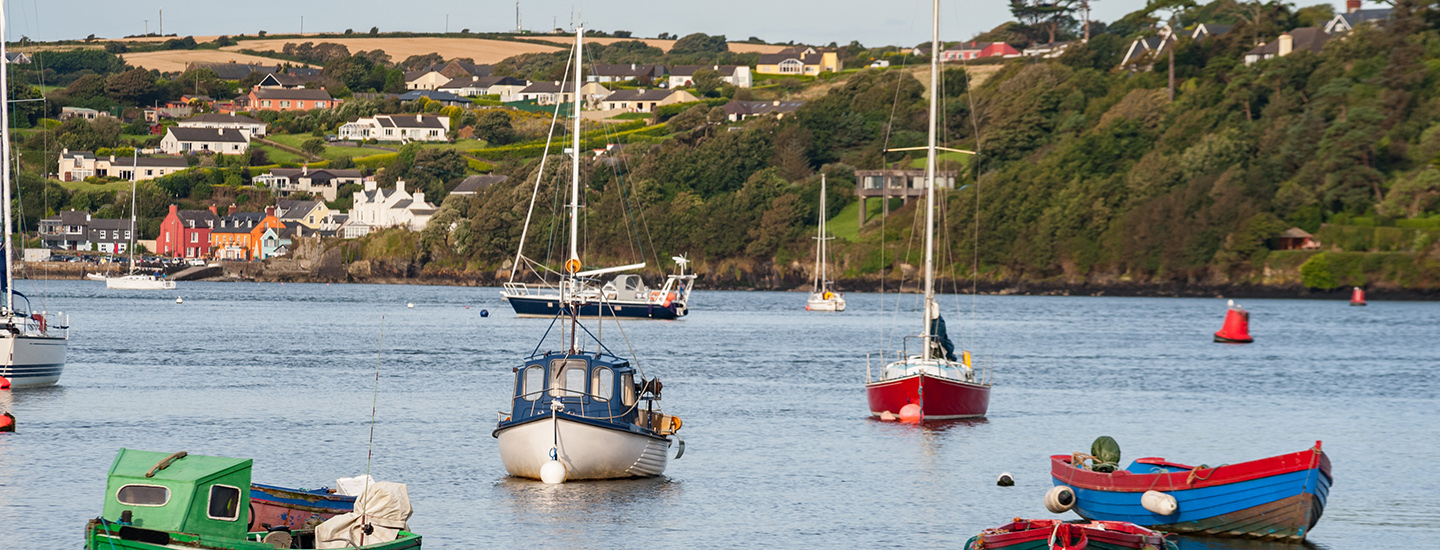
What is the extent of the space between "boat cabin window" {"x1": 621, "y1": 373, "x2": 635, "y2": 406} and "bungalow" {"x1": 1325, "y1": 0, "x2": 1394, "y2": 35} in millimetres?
172755

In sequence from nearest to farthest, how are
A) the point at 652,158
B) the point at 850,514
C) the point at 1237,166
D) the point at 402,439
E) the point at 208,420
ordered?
1. the point at 850,514
2. the point at 402,439
3. the point at 208,420
4. the point at 1237,166
5. the point at 652,158

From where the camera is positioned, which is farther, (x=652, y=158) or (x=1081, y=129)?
(x=652, y=158)

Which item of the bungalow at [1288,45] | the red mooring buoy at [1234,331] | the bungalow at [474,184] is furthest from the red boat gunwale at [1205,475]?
the bungalow at [474,184]

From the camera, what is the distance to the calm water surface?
81.9 feet

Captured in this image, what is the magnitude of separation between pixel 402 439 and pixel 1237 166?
13120 centimetres

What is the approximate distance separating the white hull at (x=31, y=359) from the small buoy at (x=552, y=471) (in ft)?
71.2

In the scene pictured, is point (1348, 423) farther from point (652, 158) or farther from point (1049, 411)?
point (652, 158)

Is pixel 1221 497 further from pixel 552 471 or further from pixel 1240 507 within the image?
pixel 552 471

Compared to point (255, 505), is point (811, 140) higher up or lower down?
higher up

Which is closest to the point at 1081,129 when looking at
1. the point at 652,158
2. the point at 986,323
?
the point at 652,158

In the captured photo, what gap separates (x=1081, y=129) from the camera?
17400cm

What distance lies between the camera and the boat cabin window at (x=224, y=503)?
16609 millimetres

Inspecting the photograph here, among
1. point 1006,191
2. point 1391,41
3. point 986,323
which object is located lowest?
point 986,323

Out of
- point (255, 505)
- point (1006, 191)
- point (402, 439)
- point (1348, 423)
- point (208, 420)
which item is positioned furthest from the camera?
point (1006, 191)
